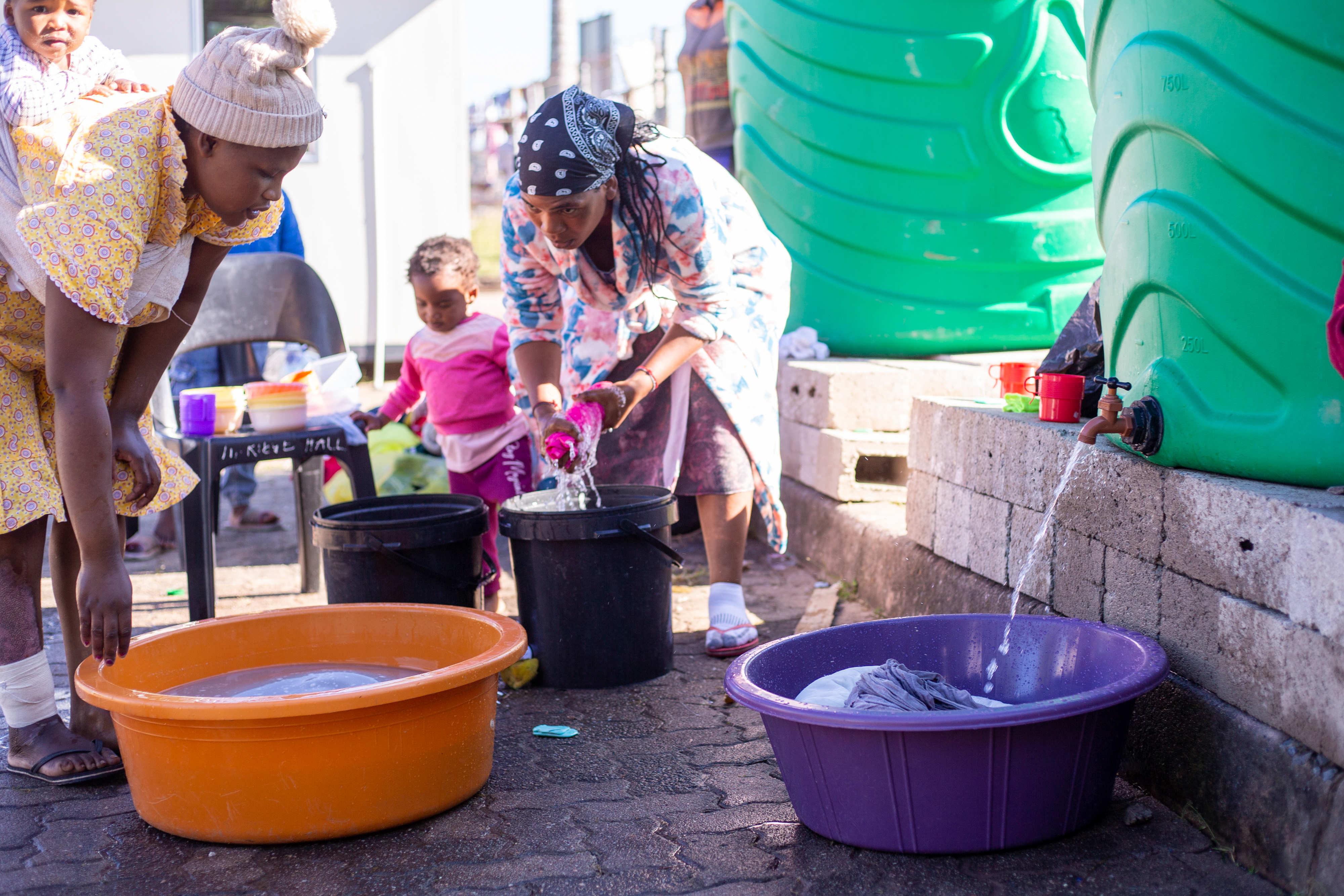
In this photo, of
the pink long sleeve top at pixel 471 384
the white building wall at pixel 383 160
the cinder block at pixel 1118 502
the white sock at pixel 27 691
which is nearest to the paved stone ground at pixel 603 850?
the white sock at pixel 27 691

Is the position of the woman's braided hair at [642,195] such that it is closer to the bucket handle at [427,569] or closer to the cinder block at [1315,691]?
the bucket handle at [427,569]

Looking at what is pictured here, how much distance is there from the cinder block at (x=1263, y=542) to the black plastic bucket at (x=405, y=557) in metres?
1.89

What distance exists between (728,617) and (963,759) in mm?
1544

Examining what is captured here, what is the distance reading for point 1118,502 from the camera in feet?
8.03

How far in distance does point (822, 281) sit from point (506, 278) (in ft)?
5.85

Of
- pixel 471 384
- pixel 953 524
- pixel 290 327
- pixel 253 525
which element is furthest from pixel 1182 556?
pixel 253 525

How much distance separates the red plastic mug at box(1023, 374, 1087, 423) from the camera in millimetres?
2756

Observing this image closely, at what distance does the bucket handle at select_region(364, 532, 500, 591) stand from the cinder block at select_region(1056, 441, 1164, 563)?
1.09m

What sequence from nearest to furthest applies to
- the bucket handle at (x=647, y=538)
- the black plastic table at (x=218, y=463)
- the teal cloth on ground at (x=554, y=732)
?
the teal cloth on ground at (x=554, y=732), the bucket handle at (x=647, y=538), the black plastic table at (x=218, y=463)

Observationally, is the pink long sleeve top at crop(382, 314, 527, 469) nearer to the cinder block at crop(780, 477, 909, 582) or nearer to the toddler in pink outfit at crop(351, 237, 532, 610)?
the toddler in pink outfit at crop(351, 237, 532, 610)

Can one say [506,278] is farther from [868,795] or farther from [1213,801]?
[1213,801]

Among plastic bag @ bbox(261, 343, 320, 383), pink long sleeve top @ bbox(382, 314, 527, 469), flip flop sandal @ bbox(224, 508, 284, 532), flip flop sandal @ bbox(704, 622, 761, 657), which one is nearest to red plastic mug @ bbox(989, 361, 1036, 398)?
flip flop sandal @ bbox(704, 622, 761, 657)

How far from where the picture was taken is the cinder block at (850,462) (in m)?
4.27

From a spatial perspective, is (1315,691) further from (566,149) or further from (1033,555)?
(566,149)
